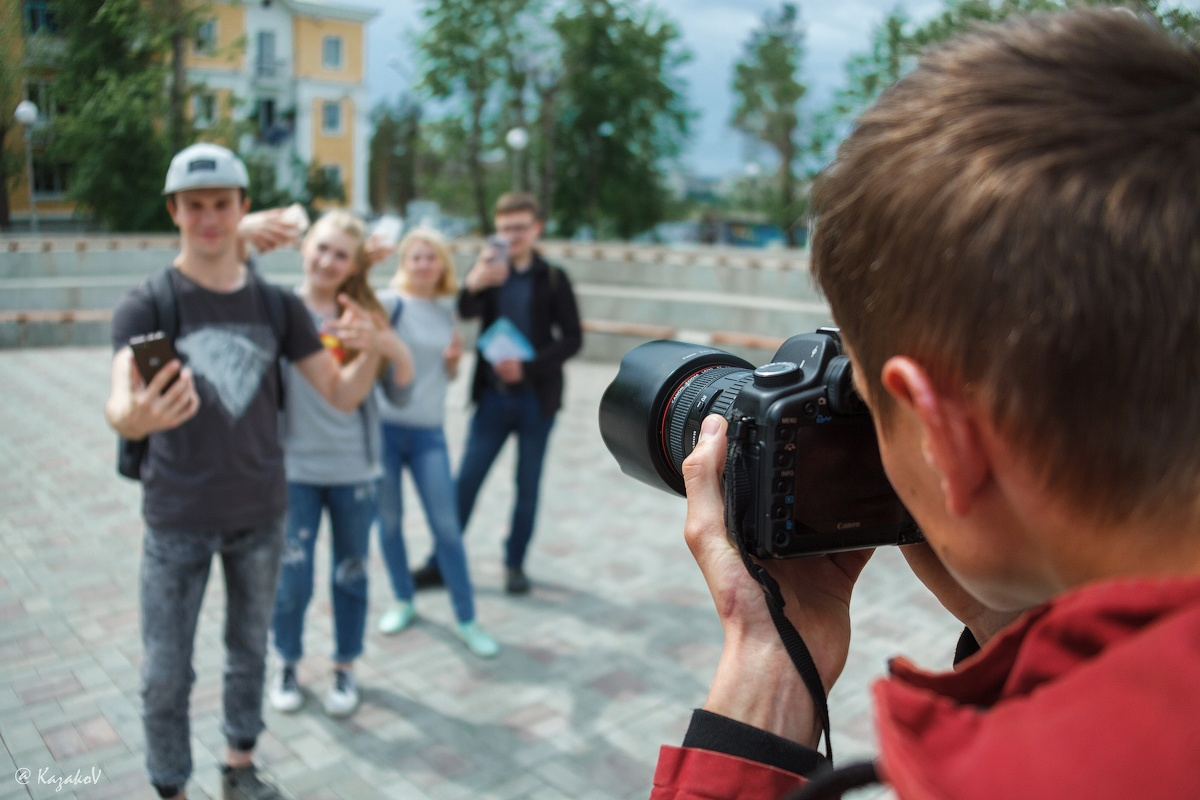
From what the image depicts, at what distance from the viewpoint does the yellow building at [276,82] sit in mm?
3156

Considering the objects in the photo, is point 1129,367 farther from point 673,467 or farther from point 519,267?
point 519,267

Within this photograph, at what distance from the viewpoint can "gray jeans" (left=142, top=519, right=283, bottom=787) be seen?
110 inches

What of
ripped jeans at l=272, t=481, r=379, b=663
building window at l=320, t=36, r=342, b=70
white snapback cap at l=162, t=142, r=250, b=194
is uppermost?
building window at l=320, t=36, r=342, b=70

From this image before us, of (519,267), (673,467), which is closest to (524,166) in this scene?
(519,267)

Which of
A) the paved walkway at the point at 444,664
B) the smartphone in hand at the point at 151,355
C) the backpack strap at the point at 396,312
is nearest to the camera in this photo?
the smartphone in hand at the point at 151,355

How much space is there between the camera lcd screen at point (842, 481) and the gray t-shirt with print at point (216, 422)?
220 centimetres

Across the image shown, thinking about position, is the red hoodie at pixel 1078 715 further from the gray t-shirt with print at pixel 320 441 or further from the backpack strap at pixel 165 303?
the gray t-shirt with print at pixel 320 441

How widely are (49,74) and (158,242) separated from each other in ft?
5.67

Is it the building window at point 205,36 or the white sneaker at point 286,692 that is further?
the white sneaker at point 286,692

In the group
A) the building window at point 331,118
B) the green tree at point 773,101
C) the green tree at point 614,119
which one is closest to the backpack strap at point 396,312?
the building window at point 331,118

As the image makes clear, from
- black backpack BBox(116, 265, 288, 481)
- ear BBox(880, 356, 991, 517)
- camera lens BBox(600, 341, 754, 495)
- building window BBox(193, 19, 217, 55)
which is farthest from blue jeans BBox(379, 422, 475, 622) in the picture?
ear BBox(880, 356, 991, 517)

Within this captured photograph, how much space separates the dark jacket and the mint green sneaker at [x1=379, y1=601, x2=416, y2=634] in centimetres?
108

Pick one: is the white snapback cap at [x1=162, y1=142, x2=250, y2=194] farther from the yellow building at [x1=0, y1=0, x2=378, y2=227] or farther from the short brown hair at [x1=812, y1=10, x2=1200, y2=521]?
the short brown hair at [x1=812, y1=10, x2=1200, y2=521]

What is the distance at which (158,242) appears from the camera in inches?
186
